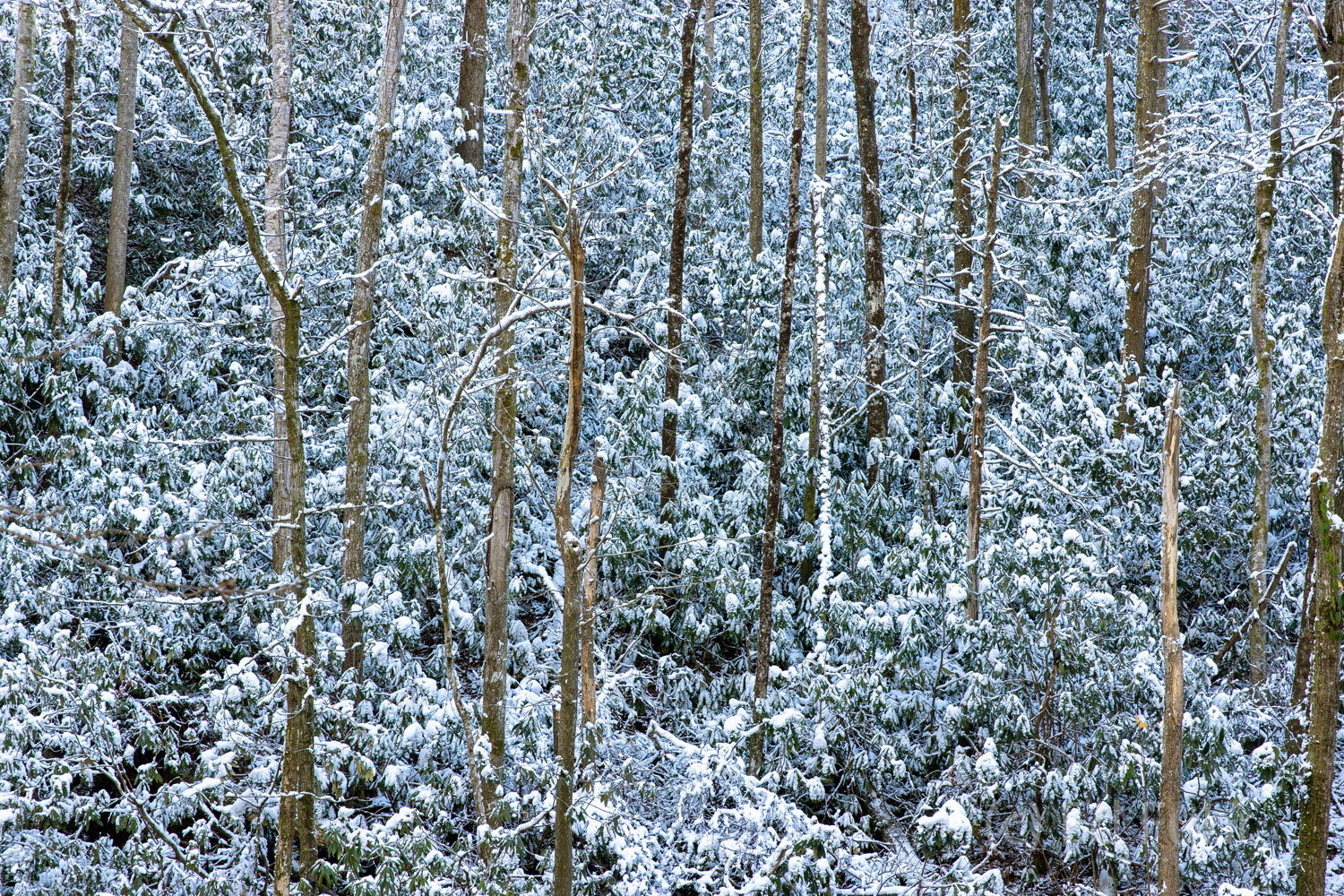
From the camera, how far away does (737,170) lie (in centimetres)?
1531

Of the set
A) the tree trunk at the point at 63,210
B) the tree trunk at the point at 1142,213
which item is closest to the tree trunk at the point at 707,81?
the tree trunk at the point at 1142,213

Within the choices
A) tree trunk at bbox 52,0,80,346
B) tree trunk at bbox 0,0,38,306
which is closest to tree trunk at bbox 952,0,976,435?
tree trunk at bbox 52,0,80,346

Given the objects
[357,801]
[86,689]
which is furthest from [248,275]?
[357,801]

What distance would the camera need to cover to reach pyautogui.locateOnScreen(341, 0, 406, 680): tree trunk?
834 centimetres

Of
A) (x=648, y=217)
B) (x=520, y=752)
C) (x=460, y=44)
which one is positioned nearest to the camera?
(x=520, y=752)

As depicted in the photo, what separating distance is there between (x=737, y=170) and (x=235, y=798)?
11.0 meters

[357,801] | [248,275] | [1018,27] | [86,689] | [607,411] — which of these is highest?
[1018,27]

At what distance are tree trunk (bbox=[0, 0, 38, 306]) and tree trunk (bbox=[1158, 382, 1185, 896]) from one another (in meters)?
11.5

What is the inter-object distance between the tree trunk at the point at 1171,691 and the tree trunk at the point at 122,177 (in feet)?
35.8

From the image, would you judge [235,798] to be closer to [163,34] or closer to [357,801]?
[357,801]

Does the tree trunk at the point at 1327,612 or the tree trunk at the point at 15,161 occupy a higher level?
the tree trunk at the point at 15,161

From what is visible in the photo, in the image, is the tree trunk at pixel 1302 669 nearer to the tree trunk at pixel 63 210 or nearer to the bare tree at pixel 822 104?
the bare tree at pixel 822 104

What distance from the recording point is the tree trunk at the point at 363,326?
8.34 m

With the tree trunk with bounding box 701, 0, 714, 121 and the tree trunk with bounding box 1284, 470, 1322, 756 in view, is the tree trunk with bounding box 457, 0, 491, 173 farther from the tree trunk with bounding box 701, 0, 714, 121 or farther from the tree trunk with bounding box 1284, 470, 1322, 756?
the tree trunk with bounding box 1284, 470, 1322, 756
